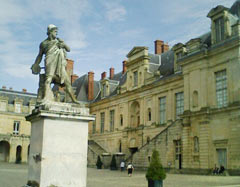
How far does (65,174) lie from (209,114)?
17854mm

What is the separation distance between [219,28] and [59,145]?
785 inches

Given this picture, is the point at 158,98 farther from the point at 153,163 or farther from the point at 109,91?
the point at 153,163

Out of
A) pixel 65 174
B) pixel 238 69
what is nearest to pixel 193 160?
pixel 238 69

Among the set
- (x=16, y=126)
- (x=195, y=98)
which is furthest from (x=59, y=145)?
(x=16, y=126)

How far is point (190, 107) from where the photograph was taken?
25.2m

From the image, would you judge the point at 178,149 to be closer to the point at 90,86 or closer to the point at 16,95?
the point at 90,86

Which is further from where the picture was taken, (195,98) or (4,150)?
(4,150)

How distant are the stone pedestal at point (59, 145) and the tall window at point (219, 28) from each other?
18673mm

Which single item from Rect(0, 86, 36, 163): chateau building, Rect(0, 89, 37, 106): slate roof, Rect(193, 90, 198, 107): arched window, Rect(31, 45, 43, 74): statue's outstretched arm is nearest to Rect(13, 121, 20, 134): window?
Rect(0, 86, 36, 163): chateau building

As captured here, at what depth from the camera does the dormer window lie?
78.4 feet

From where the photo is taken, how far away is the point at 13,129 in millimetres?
50812

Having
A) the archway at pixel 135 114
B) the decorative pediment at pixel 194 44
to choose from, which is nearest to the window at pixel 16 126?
the archway at pixel 135 114

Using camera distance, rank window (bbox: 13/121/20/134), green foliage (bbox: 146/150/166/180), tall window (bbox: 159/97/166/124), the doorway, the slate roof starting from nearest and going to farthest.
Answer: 1. green foliage (bbox: 146/150/166/180)
2. the doorway
3. tall window (bbox: 159/97/166/124)
4. window (bbox: 13/121/20/134)
5. the slate roof

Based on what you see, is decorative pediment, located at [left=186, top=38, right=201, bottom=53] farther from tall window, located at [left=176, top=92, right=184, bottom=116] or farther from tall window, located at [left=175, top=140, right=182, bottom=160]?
tall window, located at [left=175, top=140, right=182, bottom=160]
